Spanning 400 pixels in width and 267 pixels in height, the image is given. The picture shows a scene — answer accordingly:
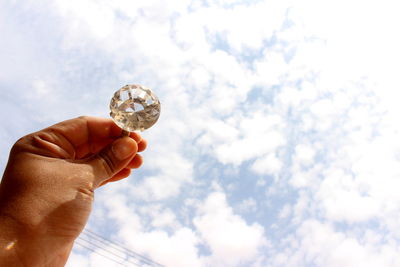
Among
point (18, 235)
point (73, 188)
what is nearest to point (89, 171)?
point (73, 188)

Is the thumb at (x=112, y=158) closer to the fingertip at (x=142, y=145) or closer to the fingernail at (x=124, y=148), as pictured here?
the fingernail at (x=124, y=148)

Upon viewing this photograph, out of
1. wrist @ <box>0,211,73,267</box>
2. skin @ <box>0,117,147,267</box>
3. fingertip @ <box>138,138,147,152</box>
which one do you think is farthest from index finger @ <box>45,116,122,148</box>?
wrist @ <box>0,211,73,267</box>

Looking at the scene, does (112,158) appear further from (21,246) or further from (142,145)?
(21,246)

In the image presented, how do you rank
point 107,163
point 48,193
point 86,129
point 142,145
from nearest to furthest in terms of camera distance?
point 48,193 → point 107,163 → point 86,129 → point 142,145

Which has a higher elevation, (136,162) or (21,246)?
(136,162)

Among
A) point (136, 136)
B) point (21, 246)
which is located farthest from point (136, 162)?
point (21, 246)

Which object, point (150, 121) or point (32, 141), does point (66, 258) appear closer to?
point (32, 141)

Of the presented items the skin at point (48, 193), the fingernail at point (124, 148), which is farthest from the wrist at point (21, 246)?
the fingernail at point (124, 148)
